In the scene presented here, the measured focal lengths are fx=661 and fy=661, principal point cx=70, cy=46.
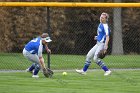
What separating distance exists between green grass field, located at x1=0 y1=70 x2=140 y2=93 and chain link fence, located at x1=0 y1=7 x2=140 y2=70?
4337 mm

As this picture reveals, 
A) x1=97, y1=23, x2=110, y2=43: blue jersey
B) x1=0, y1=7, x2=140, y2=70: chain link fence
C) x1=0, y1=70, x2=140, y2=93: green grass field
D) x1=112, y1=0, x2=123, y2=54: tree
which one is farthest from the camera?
x1=112, y1=0, x2=123, y2=54: tree

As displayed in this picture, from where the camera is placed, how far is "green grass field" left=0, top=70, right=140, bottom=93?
14.1m

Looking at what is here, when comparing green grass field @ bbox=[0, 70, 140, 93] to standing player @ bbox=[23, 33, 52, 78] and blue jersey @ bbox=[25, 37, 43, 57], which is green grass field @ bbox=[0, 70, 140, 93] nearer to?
standing player @ bbox=[23, 33, 52, 78]

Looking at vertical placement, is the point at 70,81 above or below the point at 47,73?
above

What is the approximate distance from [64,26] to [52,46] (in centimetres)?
169

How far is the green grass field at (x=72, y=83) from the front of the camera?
555 inches

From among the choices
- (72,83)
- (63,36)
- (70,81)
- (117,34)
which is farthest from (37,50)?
(117,34)

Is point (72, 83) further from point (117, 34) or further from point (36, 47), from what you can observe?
point (117, 34)

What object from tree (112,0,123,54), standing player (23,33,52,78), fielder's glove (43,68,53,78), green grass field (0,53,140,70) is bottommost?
tree (112,0,123,54)

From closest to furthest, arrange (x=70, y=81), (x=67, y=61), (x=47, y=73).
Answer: (x=70, y=81) → (x=47, y=73) → (x=67, y=61)

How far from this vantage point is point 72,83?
1562cm

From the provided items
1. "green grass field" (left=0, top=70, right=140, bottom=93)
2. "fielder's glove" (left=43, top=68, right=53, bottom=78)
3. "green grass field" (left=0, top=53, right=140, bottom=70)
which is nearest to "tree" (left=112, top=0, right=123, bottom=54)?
"green grass field" (left=0, top=53, right=140, bottom=70)

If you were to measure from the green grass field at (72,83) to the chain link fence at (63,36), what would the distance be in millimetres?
4337

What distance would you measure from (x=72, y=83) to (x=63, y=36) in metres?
12.0
